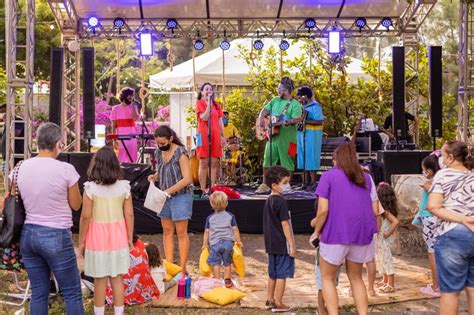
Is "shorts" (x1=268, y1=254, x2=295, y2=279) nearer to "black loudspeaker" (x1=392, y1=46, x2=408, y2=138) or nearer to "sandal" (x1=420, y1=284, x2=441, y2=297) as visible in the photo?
"sandal" (x1=420, y1=284, x2=441, y2=297)

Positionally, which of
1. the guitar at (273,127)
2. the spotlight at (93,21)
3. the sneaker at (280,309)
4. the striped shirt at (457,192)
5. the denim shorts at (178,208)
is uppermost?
the spotlight at (93,21)

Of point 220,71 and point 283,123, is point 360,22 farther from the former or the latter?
point 220,71

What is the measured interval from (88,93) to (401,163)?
4.97 metres

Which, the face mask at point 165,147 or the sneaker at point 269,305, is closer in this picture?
the sneaker at point 269,305

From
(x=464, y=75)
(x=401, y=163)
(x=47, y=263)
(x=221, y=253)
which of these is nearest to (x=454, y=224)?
(x=221, y=253)

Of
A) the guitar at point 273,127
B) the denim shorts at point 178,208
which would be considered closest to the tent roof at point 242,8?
the guitar at point 273,127

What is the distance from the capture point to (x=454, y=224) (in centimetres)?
536

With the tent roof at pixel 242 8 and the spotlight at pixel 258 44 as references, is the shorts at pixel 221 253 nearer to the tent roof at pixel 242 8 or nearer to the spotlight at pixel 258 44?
the tent roof at pixel 242 8

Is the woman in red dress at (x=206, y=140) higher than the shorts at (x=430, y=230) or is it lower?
higher

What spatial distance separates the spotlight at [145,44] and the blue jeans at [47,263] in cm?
899

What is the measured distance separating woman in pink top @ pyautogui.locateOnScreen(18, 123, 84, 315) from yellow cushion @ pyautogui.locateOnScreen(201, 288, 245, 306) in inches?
64.7

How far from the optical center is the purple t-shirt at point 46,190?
5.46 m

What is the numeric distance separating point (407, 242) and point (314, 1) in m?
5.85

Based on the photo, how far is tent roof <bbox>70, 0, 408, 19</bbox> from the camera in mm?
14055
